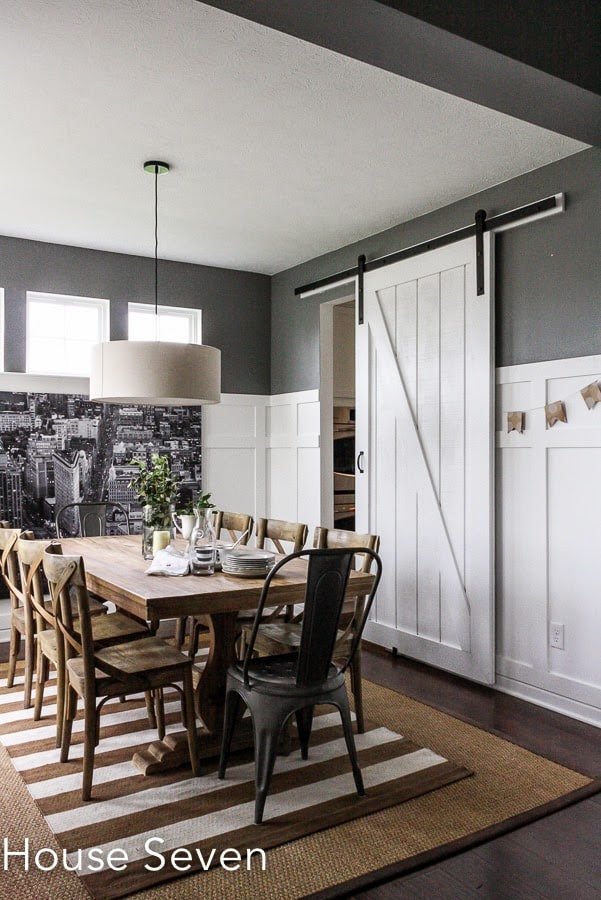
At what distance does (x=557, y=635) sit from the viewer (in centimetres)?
367

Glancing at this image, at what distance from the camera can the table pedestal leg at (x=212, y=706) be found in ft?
9.60

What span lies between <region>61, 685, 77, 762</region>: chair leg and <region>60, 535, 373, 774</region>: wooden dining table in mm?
276

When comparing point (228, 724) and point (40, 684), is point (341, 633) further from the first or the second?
point (40, 684)

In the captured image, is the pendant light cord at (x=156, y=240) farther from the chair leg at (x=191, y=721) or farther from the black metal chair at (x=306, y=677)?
the chair leg at (x=191, y=721)

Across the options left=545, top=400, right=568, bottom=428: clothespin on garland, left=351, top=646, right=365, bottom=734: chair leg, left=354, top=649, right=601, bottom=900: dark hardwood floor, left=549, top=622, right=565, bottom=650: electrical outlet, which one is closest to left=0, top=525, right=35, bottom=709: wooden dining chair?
left=351, top=646, right=365, bottom=734: chair leg

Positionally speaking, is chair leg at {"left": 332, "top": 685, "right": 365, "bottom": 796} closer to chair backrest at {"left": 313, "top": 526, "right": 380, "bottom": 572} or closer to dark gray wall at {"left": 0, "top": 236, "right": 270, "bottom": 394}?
chair backrest at {"left": 313, "top": 526, "right": 380, "bottom": 572}

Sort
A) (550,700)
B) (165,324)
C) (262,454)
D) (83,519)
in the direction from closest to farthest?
(550,700)
(83,519)
(165,324)
(262,454)

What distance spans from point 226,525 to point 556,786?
2.33 metres

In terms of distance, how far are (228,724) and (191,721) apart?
14cm

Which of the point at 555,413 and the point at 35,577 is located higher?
the point at 555,413

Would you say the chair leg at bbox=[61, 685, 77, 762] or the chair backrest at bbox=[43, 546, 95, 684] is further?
the chair leg at bbox=[61, 685, 77, 762]

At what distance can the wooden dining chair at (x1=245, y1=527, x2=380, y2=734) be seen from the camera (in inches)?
118

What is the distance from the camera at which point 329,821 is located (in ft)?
8.17

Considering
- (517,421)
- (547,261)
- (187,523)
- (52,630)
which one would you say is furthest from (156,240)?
(52,630)
